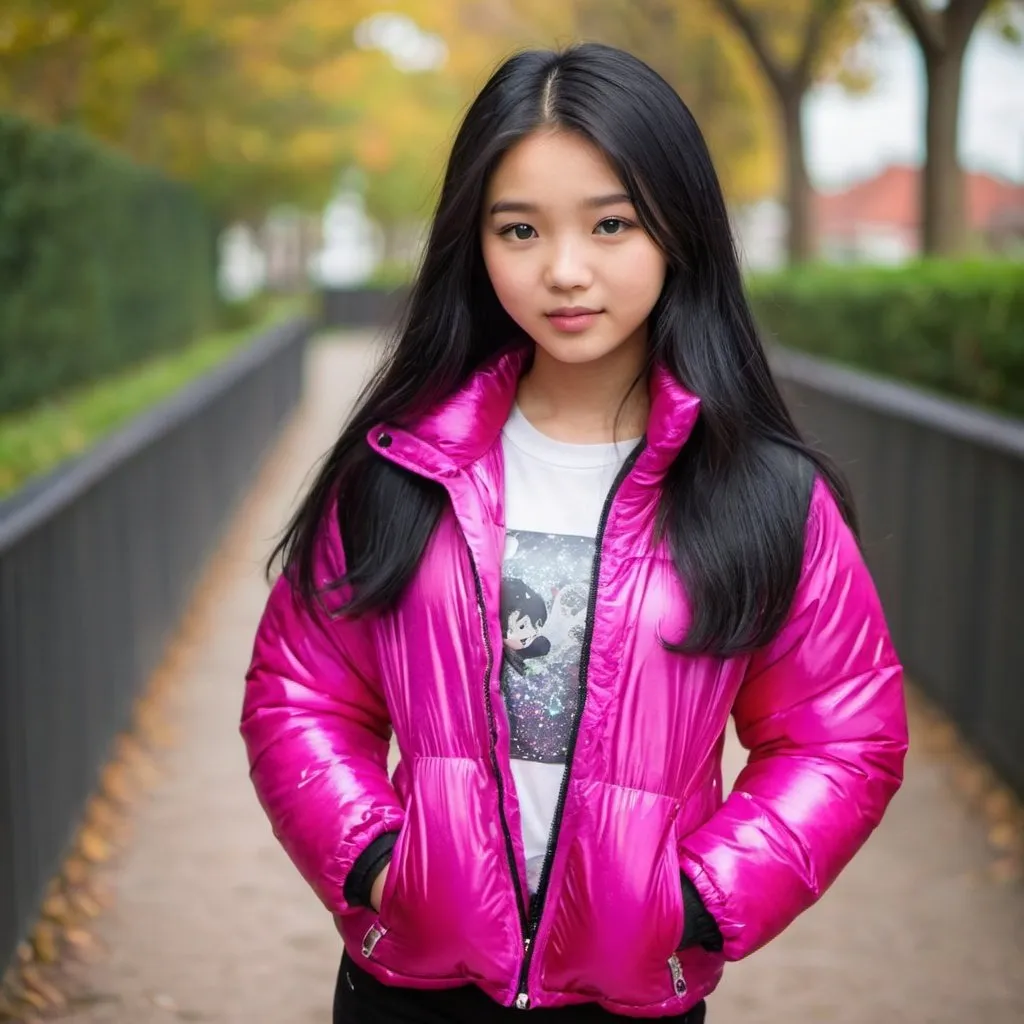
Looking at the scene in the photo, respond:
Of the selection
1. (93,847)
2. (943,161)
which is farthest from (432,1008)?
(943,161)

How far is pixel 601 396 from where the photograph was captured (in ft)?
7.25

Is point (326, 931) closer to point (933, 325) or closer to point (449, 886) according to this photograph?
point (449, 886)

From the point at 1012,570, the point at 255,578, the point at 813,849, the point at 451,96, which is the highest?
the point at 451,96

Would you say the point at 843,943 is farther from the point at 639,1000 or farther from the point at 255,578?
the point at 255,578

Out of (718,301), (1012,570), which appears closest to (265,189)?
(1012,570)

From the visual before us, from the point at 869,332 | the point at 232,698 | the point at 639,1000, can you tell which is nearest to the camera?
the point at 639,1000

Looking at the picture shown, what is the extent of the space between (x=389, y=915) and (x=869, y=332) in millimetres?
9164

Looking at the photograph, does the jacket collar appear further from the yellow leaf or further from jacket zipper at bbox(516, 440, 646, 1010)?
the yellow leaf

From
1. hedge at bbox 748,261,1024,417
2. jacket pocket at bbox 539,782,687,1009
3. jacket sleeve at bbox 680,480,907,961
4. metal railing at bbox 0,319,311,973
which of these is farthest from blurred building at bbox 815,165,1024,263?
jacket pocket at bbox 539,782,687,1009

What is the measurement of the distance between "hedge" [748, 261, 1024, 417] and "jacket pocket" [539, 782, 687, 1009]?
10.1 feet

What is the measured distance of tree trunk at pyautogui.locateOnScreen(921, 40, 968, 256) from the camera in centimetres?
1395

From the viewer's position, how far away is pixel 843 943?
4.44 meters

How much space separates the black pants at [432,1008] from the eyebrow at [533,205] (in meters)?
0.97

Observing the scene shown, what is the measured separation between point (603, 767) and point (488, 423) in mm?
501
